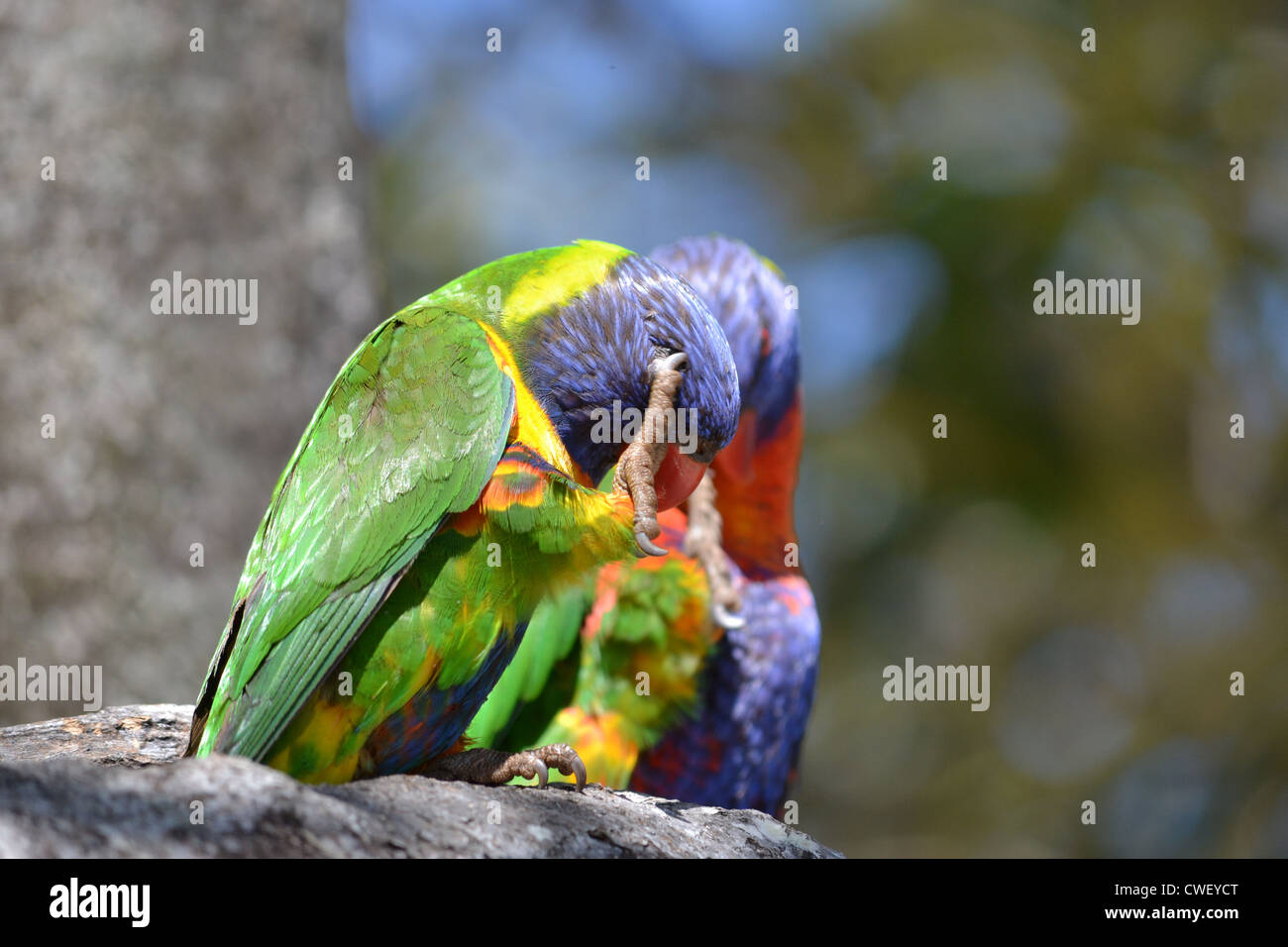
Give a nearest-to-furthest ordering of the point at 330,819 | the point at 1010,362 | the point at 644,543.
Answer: the point at 330,819
the point at 644,543
the point at 1010,362

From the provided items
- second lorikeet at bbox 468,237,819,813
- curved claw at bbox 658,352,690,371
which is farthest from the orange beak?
second lorikeet at bbox 468,237,819,813

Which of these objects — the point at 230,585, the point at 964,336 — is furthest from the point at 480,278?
the point at 964,336

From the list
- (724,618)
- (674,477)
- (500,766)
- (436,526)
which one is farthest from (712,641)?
(436,526)

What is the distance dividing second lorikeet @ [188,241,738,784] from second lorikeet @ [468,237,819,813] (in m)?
1.10

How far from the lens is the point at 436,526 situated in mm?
2246

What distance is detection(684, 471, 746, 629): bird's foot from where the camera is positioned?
3.92 metres

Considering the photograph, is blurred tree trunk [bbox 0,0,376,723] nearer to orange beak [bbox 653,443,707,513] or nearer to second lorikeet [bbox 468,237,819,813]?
second lorikeet [bbox 468,237,819,813]

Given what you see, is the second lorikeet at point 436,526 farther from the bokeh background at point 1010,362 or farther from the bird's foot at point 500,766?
the bokeh background at point 1010,362

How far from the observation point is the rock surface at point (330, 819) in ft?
5.25

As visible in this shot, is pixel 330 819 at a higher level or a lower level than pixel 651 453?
lower

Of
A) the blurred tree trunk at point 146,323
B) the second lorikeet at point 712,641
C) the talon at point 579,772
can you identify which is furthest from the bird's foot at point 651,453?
the blurred tree trunk at point 146,323

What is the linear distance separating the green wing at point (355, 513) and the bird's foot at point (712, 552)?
5.24ft

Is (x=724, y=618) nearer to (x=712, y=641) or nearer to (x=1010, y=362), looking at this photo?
(x=712, y=641)

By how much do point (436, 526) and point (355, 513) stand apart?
182 millimetres
